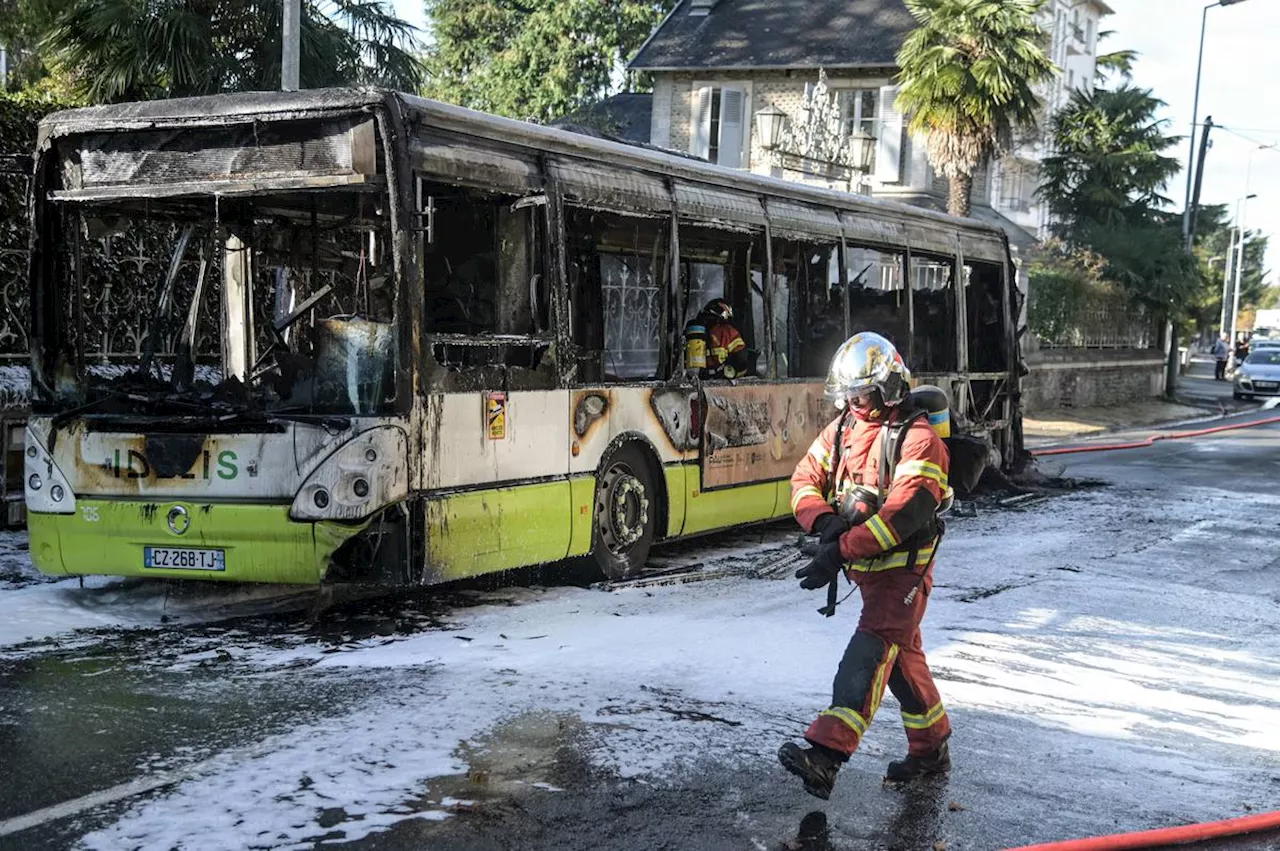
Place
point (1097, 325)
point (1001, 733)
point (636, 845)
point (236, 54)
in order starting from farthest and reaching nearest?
point (1097, 325) → point (236, 54) → point (1001, 733) → point (636, 845)

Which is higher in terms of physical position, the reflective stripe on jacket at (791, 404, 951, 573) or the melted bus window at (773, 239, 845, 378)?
the melted bus window at (773, 239, 845, 378)

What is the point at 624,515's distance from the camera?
10078 millimetres

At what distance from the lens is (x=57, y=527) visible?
27.7 ft

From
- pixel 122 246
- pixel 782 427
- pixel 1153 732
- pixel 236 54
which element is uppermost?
pixel 236 54

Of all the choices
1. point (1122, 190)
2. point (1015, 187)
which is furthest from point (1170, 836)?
point (1015, 187)

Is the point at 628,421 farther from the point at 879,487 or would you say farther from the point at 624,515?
the point at 879,487

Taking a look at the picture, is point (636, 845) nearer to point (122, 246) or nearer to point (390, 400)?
point (390, 400)

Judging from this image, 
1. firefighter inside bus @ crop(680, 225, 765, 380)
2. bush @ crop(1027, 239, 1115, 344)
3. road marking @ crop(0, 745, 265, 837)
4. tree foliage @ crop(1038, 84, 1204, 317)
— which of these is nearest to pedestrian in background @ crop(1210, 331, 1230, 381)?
tree foliage @ crop(1038, 84, 1204, 317)

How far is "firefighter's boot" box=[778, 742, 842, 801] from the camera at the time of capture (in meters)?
5.26

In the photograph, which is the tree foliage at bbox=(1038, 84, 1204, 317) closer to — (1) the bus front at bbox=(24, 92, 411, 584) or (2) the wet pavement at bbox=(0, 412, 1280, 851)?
(2) the wet pavement at bbox=(0, 412, 1280, 851)

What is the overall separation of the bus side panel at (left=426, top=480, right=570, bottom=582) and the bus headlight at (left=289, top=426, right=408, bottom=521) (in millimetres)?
365

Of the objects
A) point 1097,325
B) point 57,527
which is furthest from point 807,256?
point 1097,325

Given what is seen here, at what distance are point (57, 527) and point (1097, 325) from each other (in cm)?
3260

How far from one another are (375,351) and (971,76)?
22.7 meters
